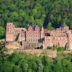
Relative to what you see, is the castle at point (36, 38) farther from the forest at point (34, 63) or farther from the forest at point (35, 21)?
the forest at point (35, 21)

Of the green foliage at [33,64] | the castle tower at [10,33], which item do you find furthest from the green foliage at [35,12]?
the green foliage at [33,64]

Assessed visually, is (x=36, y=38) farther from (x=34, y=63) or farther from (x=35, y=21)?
(x=35, y=21)

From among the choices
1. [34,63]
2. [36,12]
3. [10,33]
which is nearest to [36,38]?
[10,33]

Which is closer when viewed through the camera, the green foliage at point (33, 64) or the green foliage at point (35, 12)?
the green foliage at point (33, 64)

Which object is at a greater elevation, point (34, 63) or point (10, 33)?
point (10, 33)

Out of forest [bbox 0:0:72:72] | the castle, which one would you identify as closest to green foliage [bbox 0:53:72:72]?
forest [bbox 0:0:72:72]

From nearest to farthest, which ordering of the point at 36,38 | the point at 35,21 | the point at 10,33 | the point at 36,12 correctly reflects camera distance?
the point at 36,38 < the point at 10,33 < the point at 35,21 < the point at 36,12

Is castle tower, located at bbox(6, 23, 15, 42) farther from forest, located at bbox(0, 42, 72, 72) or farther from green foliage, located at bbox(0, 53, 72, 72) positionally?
green foliage, located at bbox(0, 53, 72, 72)
